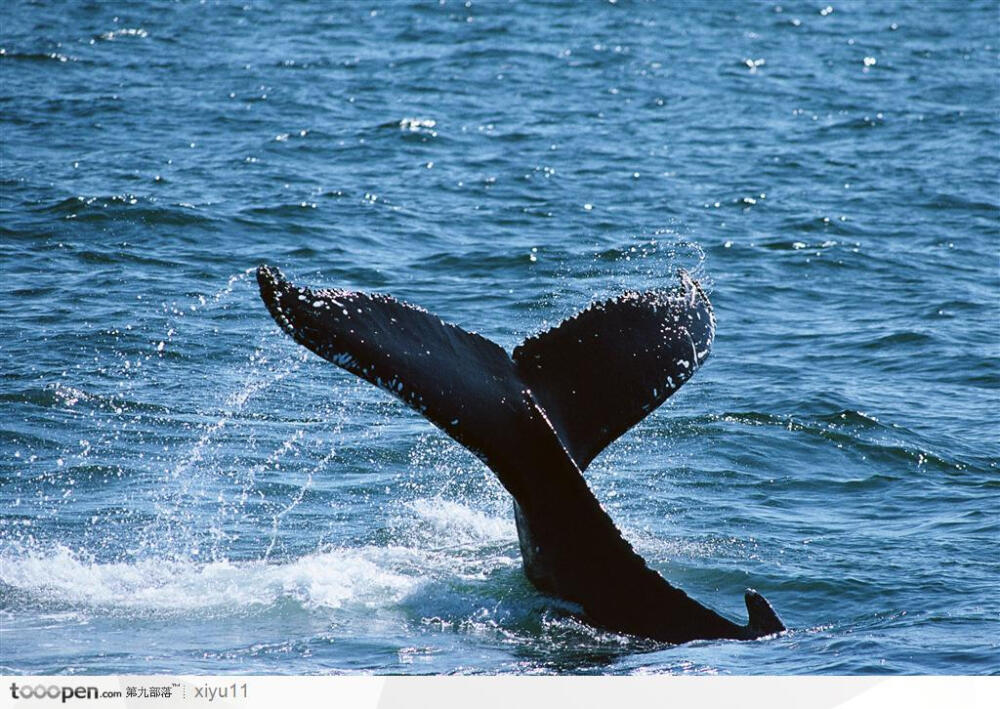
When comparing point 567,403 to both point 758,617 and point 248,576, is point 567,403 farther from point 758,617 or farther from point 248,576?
point 248,576

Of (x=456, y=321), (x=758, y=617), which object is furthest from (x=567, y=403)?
(x=456, y=321)

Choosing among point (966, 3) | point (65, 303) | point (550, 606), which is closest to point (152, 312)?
point (65, 303)

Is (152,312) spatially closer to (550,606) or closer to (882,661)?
(550,606)

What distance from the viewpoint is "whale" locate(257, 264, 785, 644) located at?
6.98 metres

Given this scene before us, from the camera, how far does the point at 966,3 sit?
32.4 metres

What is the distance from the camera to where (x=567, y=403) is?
25.3ft

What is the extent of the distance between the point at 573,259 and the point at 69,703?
967 cm

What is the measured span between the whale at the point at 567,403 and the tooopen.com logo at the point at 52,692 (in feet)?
5.94

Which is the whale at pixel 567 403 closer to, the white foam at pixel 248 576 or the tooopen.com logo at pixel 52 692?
the white foam at pixel 248 576

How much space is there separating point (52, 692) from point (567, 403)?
268cm

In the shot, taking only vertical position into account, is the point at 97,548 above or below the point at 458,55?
below

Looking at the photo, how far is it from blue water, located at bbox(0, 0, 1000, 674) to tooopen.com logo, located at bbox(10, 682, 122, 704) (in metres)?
0.30

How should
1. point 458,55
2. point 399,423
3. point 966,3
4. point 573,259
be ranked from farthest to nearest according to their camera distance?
point 966,3 < point 458,55 < point 573,259 < point 399,423

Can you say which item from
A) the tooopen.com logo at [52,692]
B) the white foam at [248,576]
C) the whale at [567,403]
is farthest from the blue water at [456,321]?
the tooopen.com logo at [52,692]
